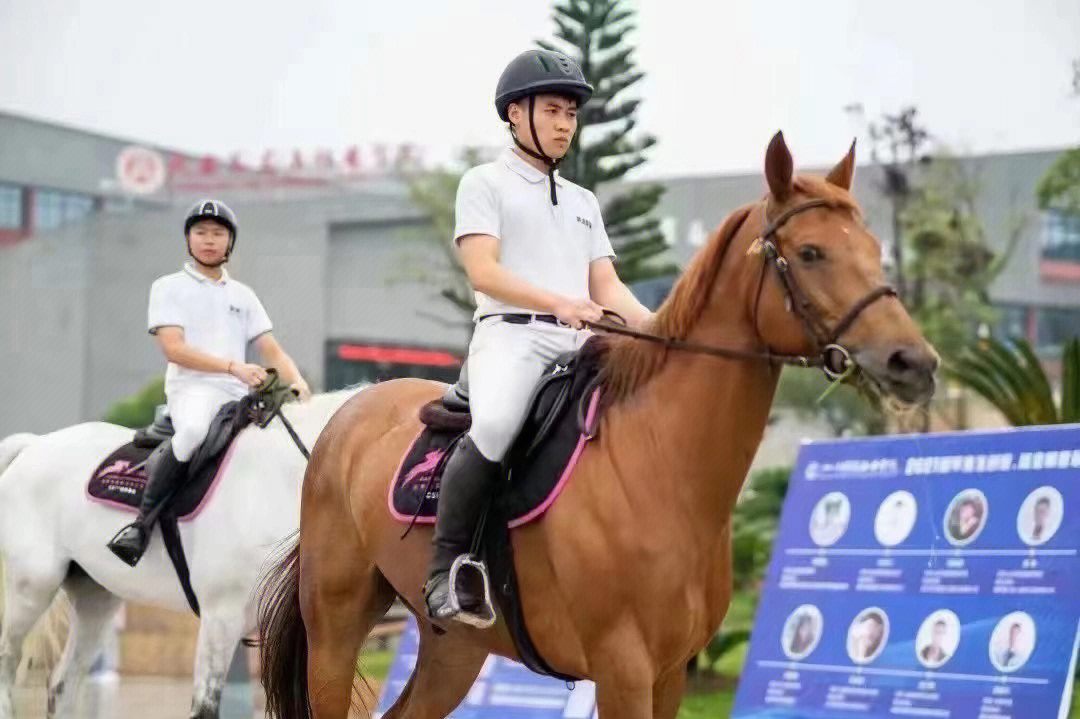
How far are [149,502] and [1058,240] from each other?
19247 mm

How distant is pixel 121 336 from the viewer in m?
29.3

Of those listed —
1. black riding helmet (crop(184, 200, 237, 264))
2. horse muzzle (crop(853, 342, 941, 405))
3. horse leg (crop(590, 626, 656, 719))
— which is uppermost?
black riding helmet (crop(184, 200, 237, 264))

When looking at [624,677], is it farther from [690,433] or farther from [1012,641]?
[1012,641]

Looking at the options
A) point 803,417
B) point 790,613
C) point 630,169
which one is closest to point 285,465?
point 790,613

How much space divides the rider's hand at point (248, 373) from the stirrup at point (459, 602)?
3077 mm

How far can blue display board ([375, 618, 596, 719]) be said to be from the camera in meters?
8.34

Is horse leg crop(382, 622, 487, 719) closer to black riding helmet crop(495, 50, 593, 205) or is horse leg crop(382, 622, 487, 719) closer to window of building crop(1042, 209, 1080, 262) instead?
black riding helmet crop(495, 50, 593, 205)

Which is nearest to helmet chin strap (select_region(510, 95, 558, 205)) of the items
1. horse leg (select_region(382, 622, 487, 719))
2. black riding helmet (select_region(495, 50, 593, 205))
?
black riding helmet (select_region(495, 50, 593, 205))

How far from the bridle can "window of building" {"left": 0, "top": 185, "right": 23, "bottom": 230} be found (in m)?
30.2

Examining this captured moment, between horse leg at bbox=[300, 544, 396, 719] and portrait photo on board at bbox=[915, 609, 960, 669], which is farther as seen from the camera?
portrait photo on board at bbox=[915, 609, 960, 669]

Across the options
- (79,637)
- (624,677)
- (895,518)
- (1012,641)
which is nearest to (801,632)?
(895,518)

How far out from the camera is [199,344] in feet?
26.0

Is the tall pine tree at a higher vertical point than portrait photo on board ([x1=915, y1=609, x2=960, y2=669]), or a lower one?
higher

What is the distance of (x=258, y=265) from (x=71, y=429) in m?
21.5
